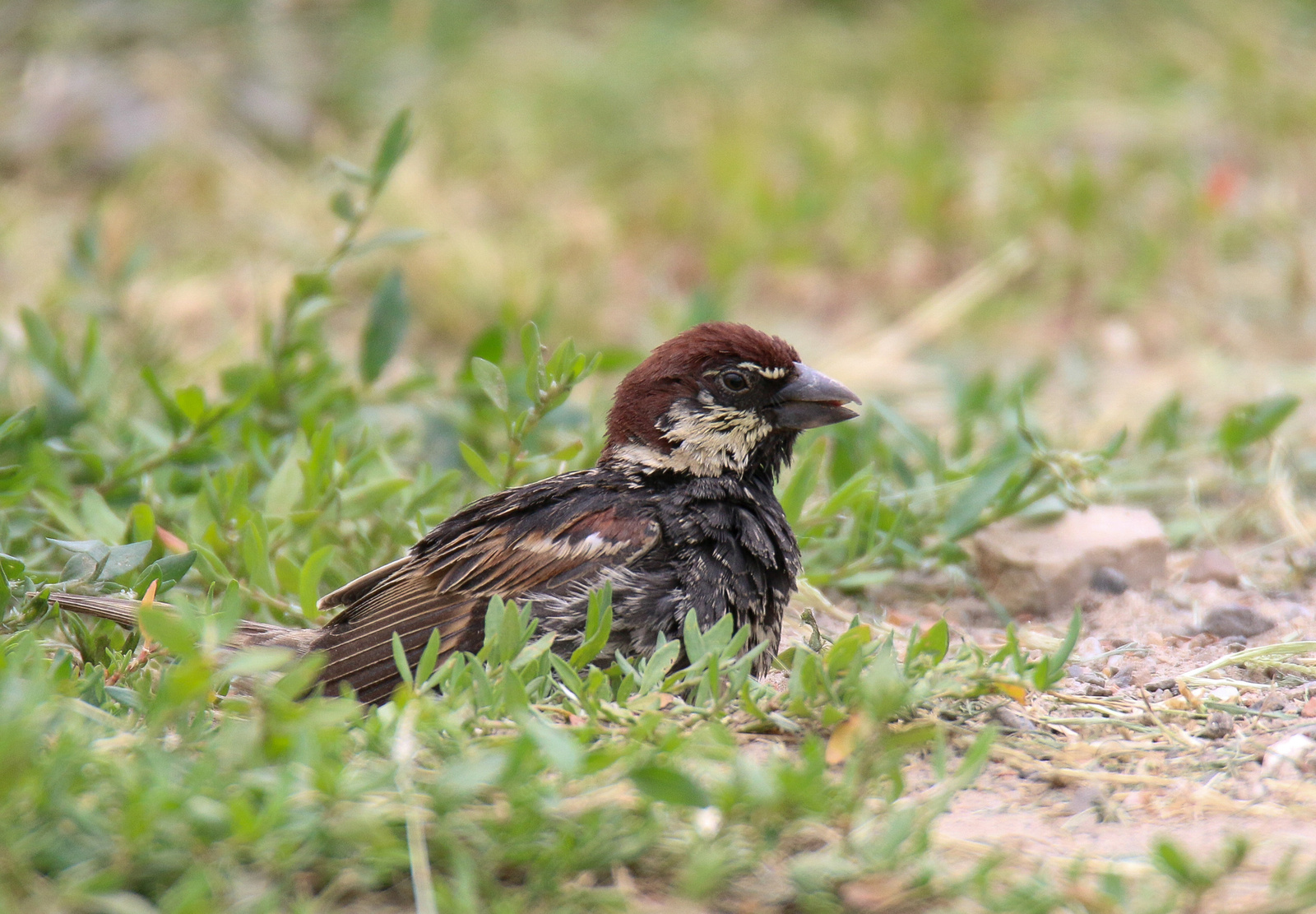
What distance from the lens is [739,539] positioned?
311 cm

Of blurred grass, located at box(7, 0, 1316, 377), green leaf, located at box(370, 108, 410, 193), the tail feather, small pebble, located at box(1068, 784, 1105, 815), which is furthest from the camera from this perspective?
blurred grass, located at box(7, 0, 1316, 377)

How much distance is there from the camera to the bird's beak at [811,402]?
3.35 metres

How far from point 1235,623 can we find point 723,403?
4.61 feet

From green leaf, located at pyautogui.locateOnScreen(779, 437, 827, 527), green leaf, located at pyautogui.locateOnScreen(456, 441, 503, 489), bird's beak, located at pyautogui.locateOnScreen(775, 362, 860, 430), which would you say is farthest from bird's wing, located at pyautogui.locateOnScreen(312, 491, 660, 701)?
green leaf, located at pyautogui.locateOnScreen(779, 437, 827, 527)

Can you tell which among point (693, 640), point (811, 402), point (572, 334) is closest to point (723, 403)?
point (811, 402)

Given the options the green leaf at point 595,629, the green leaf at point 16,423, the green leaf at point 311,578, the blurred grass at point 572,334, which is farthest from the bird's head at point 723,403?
the green leaf at point 16,423

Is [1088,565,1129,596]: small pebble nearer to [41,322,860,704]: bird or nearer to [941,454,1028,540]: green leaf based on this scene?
[941,454,1028,540]: green leaf

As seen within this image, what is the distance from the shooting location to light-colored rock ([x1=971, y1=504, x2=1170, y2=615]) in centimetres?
365

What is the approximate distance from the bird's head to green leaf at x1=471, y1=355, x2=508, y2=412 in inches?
14.0

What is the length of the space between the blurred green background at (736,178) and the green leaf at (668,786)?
2987 millimetres

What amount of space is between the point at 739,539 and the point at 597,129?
5145 millimetres

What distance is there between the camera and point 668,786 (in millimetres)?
1979

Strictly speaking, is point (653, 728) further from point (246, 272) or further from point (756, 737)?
point (246, 272)

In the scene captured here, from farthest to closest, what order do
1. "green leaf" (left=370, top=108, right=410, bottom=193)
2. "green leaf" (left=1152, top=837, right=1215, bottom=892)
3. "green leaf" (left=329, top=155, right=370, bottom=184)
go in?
"green leaf" (left=370, top=108, right=410, bottom=193)
"green leaf" (left=329, top=155, right=370, bottom=184)
"green leaf" (left=1152, top=837, right=1215, bottom=892)
